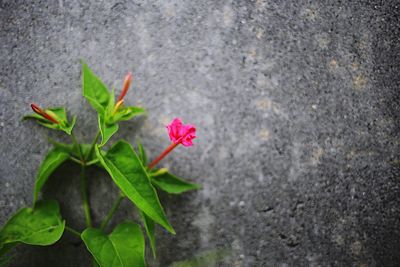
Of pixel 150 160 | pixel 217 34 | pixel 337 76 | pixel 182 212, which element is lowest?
pixel 182 212

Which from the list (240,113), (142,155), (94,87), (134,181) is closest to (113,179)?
(134,181)

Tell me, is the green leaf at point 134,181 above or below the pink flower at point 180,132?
below

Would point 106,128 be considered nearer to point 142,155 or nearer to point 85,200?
point 142,155

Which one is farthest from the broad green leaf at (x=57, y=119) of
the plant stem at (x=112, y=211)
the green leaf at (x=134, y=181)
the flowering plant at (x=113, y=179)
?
the plant stem at (x=112, y=211)

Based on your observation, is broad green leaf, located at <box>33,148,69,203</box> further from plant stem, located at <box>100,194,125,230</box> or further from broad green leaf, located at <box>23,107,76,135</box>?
plant stem, located at <box>100,194,125,230</box>

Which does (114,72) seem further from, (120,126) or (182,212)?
(182,212)

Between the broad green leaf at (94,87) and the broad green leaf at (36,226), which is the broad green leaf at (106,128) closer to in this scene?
the broad green leaf at (94,87)

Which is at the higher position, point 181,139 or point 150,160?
point 181,139

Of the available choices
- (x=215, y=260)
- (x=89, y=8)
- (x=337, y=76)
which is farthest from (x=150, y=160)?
(x=337, y=76)
